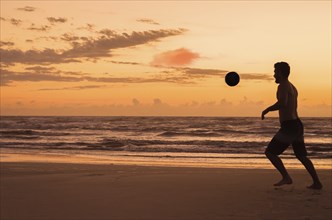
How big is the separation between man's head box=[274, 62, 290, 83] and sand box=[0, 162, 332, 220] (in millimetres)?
1640

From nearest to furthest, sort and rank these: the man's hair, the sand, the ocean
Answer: the sand, the man's hair, the ocean

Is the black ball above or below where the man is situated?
above

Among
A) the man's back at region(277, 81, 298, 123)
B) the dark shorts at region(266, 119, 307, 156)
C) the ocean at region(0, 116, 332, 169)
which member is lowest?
the ocean at region(0, 116, 332, 169)

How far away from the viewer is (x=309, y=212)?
577 centimetres

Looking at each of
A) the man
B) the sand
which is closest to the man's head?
the man

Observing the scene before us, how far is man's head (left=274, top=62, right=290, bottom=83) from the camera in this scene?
7371 mm

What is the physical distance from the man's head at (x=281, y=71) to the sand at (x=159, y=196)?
1.64 meters

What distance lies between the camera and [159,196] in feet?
22.7

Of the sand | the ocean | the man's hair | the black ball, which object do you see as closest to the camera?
the sand

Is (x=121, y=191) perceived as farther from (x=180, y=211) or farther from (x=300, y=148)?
(x=300, y=148)

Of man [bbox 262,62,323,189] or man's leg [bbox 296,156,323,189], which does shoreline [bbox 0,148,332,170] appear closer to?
man's leg [bbox 296,156,323,189]

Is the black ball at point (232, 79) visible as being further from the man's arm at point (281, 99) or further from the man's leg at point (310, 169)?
the man's leg at point (310, 169)

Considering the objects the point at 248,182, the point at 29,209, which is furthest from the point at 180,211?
the point at 248,182

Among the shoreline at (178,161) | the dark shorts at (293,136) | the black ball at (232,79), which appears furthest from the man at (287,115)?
the shoreline at (178,161)
